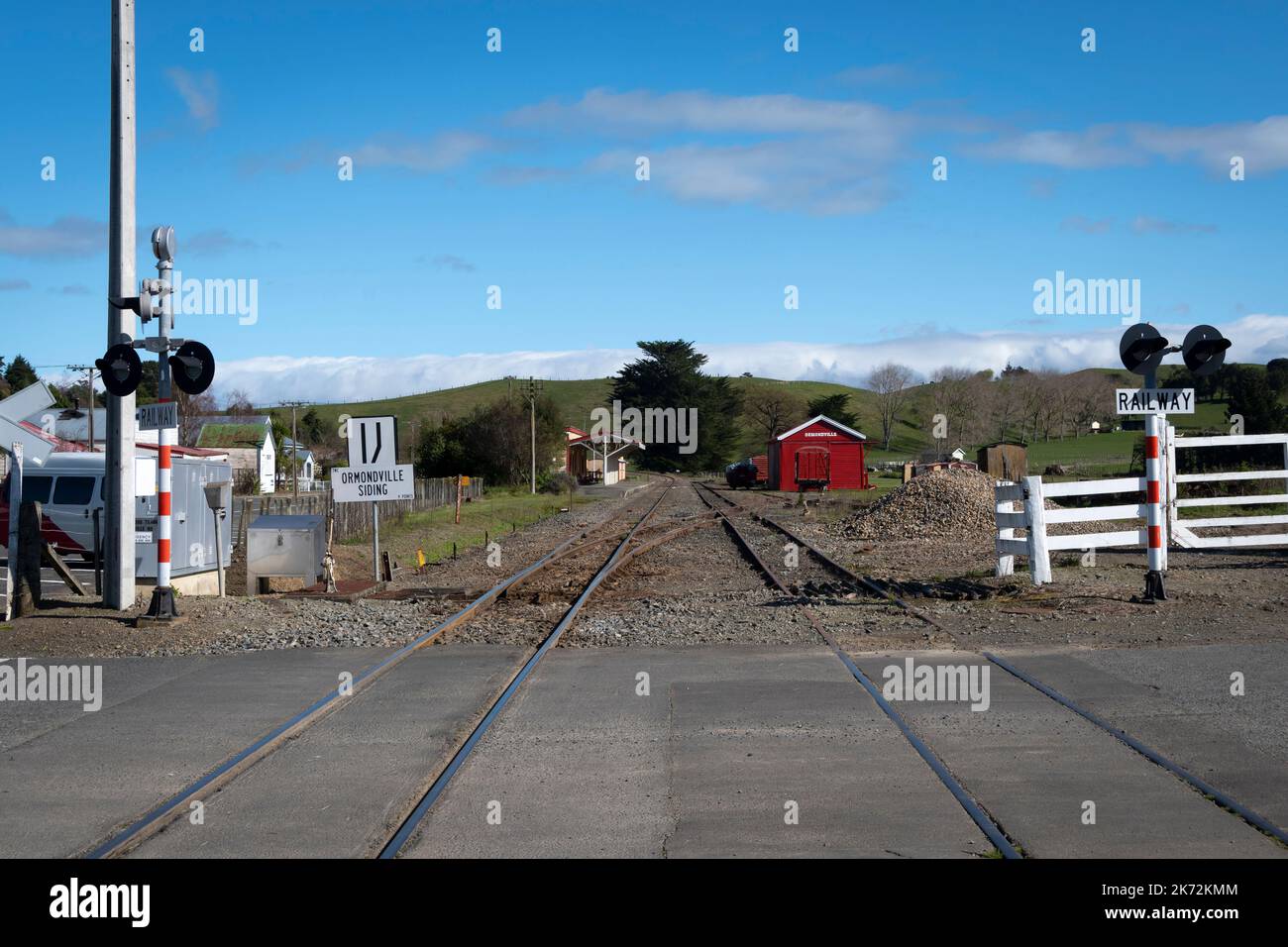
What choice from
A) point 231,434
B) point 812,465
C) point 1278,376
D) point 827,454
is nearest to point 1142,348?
point 1278,376

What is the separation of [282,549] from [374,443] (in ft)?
7.82

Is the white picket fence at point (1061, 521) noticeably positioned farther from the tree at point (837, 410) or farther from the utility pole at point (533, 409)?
the tree at point (837, 410)

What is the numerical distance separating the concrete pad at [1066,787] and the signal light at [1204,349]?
21.3ft

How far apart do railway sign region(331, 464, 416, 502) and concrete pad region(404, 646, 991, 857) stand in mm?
10246

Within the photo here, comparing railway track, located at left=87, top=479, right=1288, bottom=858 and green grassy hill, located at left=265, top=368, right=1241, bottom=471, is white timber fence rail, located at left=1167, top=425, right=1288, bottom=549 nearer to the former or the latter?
railway track, located at left=87, top=479, right=1288, bottom=858

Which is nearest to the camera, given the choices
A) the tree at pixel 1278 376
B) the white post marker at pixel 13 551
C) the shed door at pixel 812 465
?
the white post marker at pixel 13 551

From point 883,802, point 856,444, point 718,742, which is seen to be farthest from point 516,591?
point 856,444

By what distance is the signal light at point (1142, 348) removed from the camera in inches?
537

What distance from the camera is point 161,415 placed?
12500 millimetres

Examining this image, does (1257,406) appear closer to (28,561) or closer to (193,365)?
(193,365)

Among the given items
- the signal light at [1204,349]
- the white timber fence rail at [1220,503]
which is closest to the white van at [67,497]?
the signal light at [1204,349]

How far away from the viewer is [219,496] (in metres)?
17.3
